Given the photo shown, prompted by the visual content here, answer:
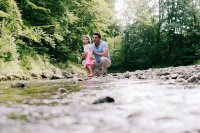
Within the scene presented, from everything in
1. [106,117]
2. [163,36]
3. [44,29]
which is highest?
[163,36]

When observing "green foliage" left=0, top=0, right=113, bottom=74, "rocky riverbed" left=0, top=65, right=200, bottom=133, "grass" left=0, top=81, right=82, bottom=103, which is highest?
"green foliage" left=0, top=0, right=113, bottom=74

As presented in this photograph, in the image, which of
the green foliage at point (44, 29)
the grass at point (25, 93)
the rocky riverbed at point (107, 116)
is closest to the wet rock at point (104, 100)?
the rocky riverbed at point (107, 116)

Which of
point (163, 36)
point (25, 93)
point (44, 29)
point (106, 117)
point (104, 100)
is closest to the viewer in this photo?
point (106, 117)

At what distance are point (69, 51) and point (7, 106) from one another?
17110 millimetres

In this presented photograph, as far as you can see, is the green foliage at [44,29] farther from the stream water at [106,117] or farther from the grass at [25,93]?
the stream water at [106,117]

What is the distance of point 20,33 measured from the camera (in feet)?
42.0

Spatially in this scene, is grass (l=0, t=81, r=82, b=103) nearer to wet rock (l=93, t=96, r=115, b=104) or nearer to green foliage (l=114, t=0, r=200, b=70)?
wet rock (l=93, t=96, r=115, b=104)

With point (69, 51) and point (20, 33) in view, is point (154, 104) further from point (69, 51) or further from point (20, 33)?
point (69, 51)

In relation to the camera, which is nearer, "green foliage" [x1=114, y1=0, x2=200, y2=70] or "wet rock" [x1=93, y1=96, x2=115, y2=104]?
"wet rock" [x1=93, y1=96, x2=115, y2=104]

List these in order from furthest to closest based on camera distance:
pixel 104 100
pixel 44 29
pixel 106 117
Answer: pixel 44 29 < pixel 104 100 < pixel 106 117

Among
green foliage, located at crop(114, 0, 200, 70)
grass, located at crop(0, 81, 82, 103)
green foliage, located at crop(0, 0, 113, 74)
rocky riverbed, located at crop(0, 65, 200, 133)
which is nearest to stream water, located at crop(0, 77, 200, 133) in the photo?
rocky riverbed, located at crop(0, 65, 200, 133)

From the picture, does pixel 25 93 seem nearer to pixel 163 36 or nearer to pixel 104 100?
pixel 104 100

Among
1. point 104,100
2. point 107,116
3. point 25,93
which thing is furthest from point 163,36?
point 107,116

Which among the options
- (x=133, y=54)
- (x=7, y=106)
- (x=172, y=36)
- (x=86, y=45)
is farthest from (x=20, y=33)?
(x=133, y=54)
